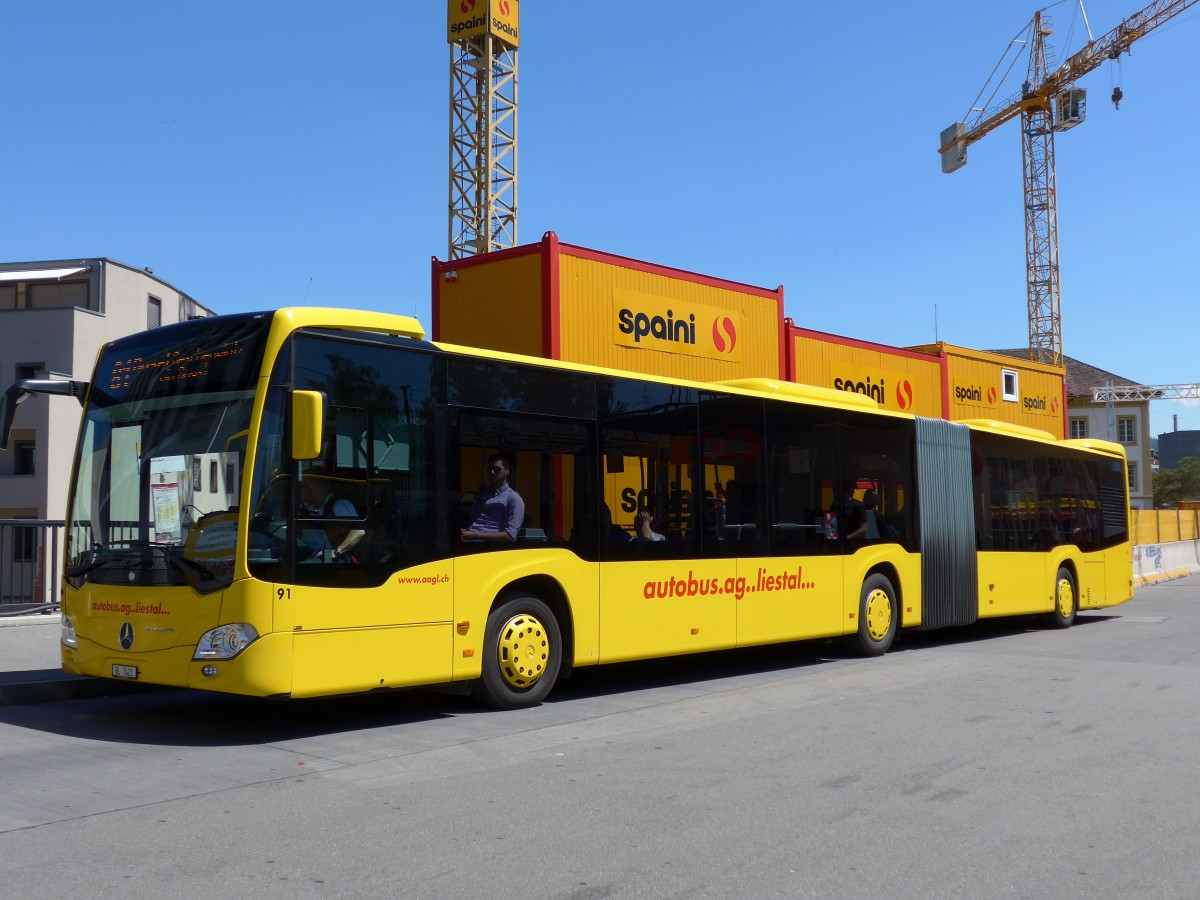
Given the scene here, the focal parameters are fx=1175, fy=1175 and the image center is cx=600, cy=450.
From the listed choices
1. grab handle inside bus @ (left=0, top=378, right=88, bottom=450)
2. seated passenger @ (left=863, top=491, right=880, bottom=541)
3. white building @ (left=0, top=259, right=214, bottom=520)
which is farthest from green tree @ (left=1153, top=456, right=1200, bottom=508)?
grab handle inside bus @ (left=0, top=378, right=88, bottom=450)

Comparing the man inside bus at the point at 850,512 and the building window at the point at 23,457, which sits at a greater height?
the building window at the point at 23,457

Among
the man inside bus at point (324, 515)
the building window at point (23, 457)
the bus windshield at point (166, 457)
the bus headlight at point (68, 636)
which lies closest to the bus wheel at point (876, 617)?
the man inside bus at point (324, 515)

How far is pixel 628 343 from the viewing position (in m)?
17.5

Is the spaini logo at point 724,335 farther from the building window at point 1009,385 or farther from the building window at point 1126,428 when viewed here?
the building window at point 1126,428

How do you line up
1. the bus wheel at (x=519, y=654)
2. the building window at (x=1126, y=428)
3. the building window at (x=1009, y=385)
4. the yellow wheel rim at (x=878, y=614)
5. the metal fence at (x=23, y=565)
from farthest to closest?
1. the building window at (x=1126, y=428)
2. the building window at (x=1009, y=385)
3. the metal fence at (x=23, y=565)
4. the yellow wheel rim at (x=878, y=614)
5. the bus wheel at (x=519, y=654)

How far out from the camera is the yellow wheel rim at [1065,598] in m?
17.8

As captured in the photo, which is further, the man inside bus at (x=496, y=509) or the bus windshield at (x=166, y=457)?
the man inside bus at (x=496, y=509)

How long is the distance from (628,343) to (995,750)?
420 inches

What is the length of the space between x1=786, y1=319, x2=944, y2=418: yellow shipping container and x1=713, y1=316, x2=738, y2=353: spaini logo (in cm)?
186

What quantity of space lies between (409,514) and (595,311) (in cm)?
899

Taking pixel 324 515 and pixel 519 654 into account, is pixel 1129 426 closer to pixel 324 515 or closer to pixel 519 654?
pixel 519 654

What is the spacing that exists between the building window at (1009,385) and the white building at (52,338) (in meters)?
28.4

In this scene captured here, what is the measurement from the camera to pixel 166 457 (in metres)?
8.22

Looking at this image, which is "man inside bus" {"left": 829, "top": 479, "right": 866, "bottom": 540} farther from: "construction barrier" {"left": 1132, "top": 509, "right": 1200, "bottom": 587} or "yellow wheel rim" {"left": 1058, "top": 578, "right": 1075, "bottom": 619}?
"construction barrier" {"left": 1132, "top": 509, "right": 1200, "bottom": 587}
